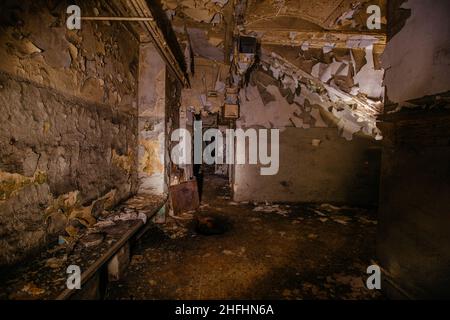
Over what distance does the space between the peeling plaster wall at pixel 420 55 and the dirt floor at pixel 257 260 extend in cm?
210

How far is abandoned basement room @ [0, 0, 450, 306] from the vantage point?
1876 mm

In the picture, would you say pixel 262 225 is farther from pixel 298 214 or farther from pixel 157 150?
pixel 157 150

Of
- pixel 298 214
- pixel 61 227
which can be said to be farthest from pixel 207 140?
pixel 61 227

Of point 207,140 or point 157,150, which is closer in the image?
point 157,150

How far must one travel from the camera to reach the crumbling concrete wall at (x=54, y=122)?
180cm

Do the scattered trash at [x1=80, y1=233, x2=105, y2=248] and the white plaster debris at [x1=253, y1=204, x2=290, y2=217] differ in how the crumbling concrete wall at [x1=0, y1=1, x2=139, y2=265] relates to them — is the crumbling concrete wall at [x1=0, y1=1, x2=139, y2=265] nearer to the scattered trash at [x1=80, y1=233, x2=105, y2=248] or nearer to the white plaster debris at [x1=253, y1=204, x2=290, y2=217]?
the scattered trash at [x1=80, y1=233, x2=105, y2=248]

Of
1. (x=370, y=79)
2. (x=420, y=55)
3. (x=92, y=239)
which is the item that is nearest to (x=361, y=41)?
(x=370, y=79)

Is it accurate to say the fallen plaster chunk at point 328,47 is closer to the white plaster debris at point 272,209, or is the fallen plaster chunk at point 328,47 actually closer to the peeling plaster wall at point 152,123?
the peeling plaster wall at point 152,123

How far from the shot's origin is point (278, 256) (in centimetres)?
329

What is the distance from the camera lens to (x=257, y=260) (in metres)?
3.16

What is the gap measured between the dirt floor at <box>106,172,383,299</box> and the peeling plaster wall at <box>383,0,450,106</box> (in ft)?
6.90

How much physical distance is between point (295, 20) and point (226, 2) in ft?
3.78
